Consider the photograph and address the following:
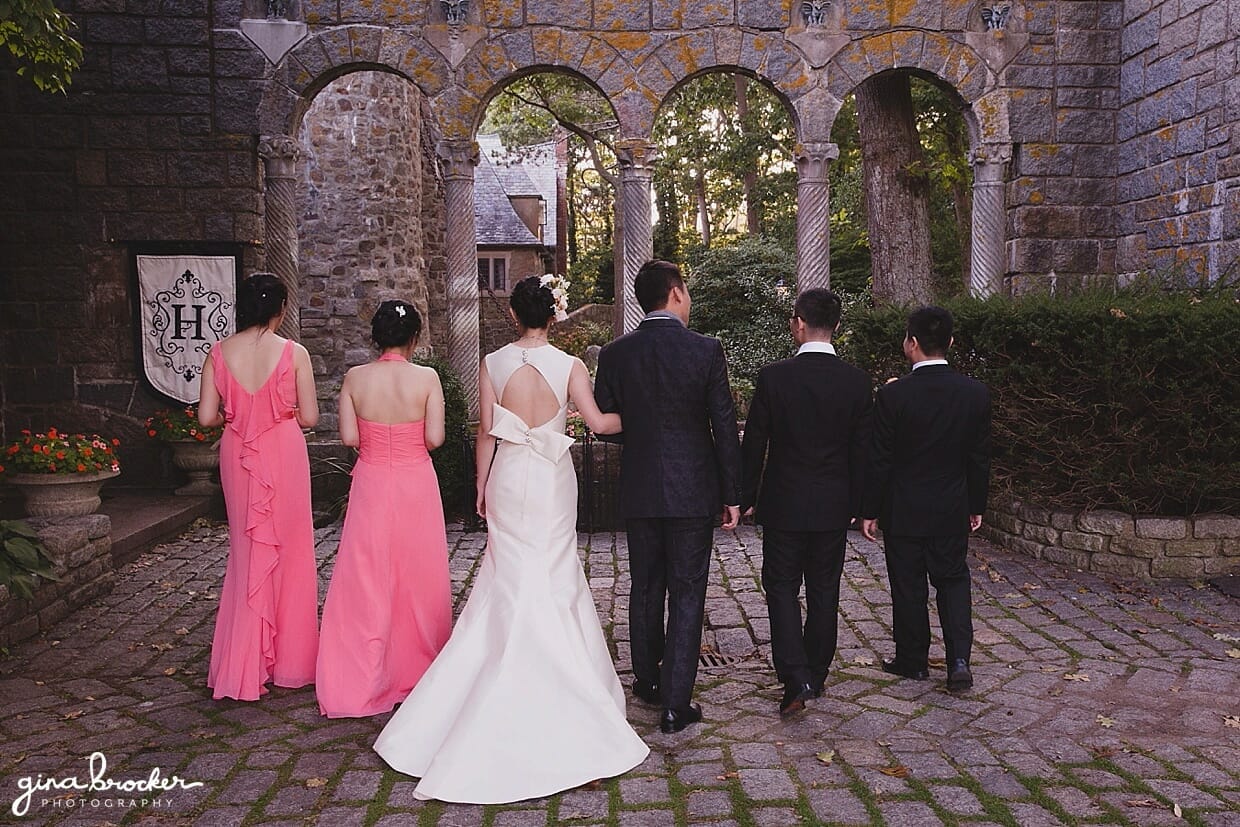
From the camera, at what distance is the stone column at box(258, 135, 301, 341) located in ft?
29.5

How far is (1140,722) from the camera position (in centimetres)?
429

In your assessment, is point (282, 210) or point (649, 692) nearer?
point (649, 692)

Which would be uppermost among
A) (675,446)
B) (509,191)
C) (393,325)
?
(509,191)

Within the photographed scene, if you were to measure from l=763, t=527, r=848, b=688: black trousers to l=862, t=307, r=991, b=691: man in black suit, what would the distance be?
308 mm

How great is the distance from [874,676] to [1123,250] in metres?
5.98

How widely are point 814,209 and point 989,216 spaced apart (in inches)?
61.0

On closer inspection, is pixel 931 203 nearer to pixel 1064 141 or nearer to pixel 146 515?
pixel 1064 141

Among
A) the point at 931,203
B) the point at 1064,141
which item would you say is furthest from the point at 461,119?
the point at 931,203

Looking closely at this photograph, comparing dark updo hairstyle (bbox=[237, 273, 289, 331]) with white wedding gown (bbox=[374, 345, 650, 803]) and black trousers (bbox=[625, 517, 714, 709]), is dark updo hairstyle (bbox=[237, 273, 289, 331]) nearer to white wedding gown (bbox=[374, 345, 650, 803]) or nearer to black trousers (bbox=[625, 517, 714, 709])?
white wedding gown (bbox=[374, 345, 650, 803])

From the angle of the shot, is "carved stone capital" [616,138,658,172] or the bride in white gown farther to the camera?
"carved stone capital" [616,138,658,172]

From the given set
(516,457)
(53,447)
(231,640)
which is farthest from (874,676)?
(53,447)

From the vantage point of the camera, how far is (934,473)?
4680 mm

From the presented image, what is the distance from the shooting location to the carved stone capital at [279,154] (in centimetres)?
896

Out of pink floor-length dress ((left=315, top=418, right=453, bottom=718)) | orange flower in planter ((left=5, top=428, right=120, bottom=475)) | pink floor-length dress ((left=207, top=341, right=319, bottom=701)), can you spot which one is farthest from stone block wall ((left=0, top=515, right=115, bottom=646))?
pink floor-length dress ((left=315, top=418, right=453, bottom=718))
